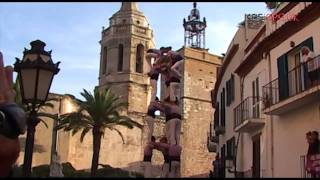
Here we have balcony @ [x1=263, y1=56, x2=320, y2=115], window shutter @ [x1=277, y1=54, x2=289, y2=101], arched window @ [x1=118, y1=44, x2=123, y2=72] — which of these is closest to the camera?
balcony @ [x1=263, y1=56, x2=320, y2=115]

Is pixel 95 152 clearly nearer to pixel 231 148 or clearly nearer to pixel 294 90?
pixel 231 148

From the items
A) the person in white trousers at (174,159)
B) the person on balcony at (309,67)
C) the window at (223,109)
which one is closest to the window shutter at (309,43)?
the person on balcony at (309,67)

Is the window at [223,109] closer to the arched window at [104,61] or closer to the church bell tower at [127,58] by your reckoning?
the church bell tower at [127,58]

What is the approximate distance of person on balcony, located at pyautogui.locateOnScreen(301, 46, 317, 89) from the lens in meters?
15.6

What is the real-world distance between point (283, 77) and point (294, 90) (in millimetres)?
1131

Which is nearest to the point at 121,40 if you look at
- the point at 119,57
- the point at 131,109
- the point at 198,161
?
the point at 119,57

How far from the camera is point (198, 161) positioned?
186 feet

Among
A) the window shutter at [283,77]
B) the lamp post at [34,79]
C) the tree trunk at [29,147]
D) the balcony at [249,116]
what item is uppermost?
the window shutter at [283,77]

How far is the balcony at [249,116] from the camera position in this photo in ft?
67.6

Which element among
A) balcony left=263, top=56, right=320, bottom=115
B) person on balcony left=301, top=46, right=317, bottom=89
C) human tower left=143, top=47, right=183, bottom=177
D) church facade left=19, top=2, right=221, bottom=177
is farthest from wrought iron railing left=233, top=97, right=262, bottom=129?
church facade left=19, top=2, right=221, bottom=177

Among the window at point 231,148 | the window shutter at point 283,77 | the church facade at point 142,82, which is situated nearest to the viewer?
the window shutter at point 283,77

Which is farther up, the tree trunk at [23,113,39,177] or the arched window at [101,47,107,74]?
the arched window at [101,47,107,74]

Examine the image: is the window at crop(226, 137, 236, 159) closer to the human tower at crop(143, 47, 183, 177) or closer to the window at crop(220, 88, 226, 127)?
the window at crop(220, 88, 226, 127)

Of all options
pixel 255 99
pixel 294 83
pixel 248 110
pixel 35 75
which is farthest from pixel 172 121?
pixel 35 75
